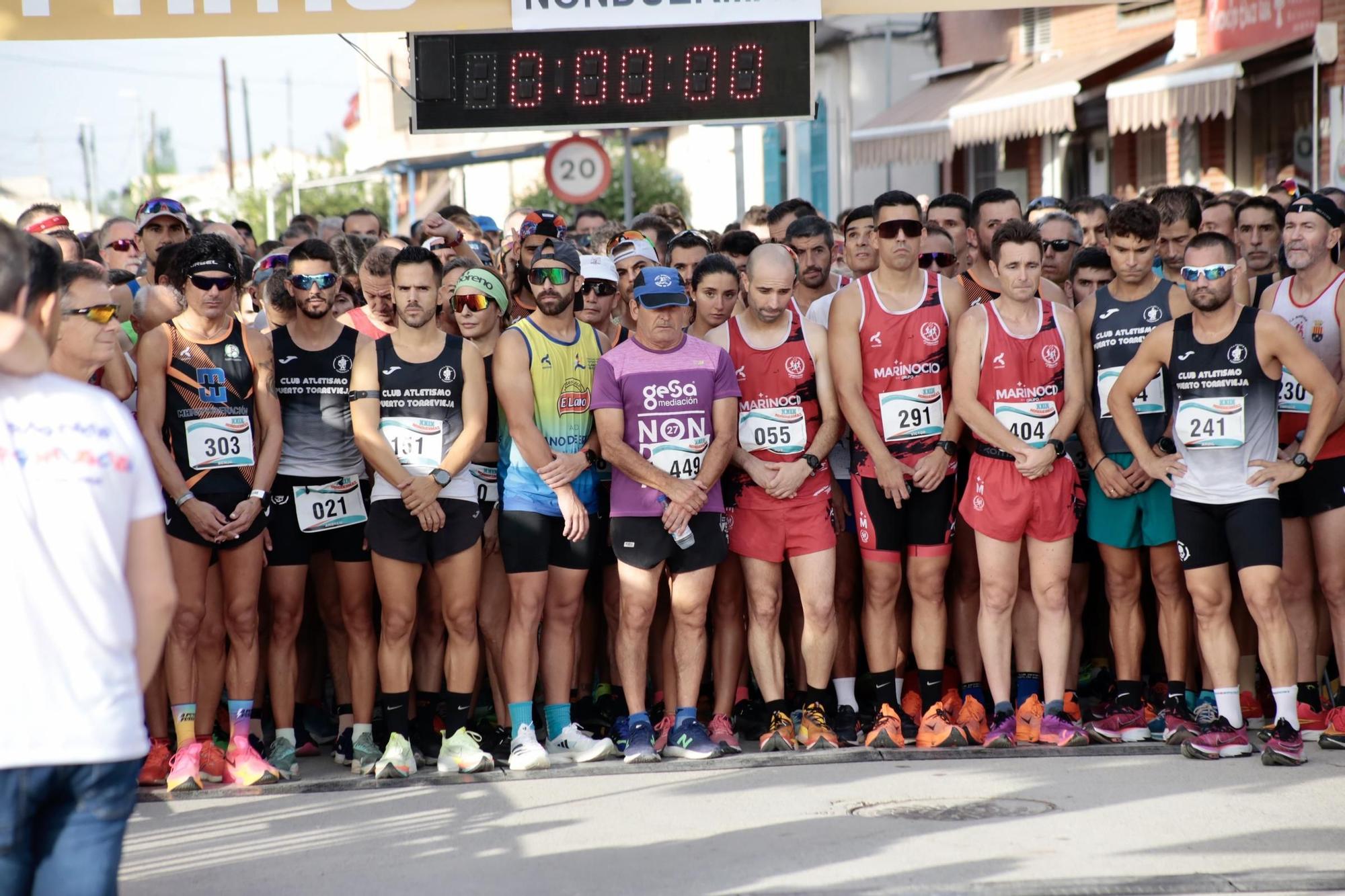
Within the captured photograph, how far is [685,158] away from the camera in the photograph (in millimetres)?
36938

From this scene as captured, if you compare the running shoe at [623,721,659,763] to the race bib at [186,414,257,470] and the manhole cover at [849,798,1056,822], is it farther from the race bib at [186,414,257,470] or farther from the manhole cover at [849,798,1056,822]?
the race bib at [186,414,257,470]

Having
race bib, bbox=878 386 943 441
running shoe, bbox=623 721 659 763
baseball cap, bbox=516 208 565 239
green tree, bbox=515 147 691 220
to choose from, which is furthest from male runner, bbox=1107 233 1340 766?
green tree, bbox=515 147 691 220

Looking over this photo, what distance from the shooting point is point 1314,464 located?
748cm

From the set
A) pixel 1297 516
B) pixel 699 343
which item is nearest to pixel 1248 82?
pixel 1297 516

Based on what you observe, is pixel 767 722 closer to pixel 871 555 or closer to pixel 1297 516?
pixel 871 555

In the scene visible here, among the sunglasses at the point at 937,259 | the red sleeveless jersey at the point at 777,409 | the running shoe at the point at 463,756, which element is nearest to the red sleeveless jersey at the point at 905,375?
the red sleeveless jersey at the point at 777,409

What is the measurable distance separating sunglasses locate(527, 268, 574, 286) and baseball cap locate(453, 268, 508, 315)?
33 cm

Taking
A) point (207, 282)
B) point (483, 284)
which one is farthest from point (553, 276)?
point (207, 282)

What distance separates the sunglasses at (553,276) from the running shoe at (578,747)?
6.50 feet

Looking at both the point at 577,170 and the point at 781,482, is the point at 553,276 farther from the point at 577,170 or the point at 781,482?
the point at 577,170

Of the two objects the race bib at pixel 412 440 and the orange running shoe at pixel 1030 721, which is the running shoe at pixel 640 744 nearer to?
the race bib at pixel 412 440

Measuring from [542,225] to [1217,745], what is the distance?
4.22m

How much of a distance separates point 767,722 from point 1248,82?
12.3 m

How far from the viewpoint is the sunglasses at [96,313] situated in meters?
5.80
